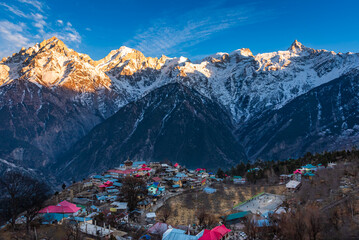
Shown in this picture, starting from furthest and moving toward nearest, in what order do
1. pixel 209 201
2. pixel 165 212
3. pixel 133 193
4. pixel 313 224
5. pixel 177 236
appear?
1. pixel 209 201
2. pixel 133 193
3. pixel 165 212
4. pixel 177 236
5. pixel 313 224

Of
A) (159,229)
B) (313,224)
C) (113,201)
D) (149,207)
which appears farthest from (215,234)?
(113,201)

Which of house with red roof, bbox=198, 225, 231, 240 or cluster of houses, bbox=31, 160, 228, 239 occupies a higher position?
cluster of houses, bbox=31, 160, 228, 239

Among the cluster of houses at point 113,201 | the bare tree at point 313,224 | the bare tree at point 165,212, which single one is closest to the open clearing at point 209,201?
the bare tree at point 165,212

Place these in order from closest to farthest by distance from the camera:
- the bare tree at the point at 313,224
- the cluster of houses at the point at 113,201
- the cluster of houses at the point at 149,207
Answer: the bare tree at the point at 313,224 < the cluster of houses at the point at 149,207 < the cluster of houses at the point at 113,201

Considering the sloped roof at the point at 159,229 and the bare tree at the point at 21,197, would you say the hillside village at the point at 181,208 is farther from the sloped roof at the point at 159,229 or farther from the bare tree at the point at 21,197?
the bare tree at the point at 21,197

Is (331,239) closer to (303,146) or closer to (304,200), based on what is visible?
(304,200)

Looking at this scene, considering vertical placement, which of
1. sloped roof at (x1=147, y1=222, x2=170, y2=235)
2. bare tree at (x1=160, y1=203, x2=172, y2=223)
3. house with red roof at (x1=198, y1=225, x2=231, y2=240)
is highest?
bare tree at (x1=160, y1=203, x2=172, y2=223)

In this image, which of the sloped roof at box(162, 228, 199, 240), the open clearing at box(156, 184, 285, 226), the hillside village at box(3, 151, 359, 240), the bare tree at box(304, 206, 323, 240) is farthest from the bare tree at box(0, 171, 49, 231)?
the bare tree at box(304, 206, 323, 240)

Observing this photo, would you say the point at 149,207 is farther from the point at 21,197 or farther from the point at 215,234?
the point at 215,234

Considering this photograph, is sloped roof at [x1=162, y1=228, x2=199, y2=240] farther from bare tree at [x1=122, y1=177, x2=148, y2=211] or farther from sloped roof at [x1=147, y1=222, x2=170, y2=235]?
bare tree at [x1=122, y1=177, x2=148, y2=211]

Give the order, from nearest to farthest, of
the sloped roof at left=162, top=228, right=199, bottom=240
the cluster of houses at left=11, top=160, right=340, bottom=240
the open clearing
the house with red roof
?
the house with red roof → the sloped roof at left=162, top=228, right=199, bottom=240 → the cluster of houses at left=11, top=160, right=340, bottom=240 → the open clearing
